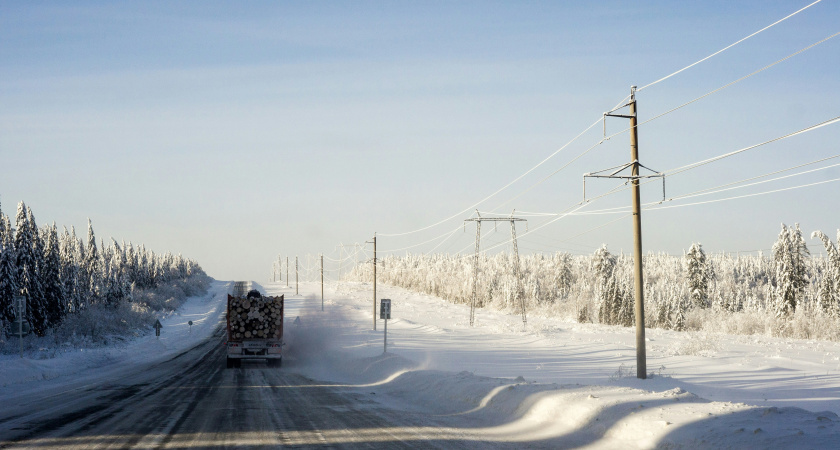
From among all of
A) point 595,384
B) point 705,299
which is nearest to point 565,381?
point 595,384

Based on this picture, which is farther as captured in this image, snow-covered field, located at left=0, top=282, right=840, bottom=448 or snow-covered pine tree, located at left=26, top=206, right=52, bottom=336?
snow-covered pine tree, located at left=26, top=206, right=52, bottom=336

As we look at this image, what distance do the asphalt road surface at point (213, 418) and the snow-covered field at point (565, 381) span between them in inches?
42.4

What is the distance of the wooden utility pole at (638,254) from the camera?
20.1 m

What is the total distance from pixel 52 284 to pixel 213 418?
62.8 m

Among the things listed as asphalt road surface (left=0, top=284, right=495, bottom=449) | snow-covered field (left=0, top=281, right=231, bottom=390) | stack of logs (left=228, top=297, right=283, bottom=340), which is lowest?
snow-covered field (left=0, top=281, right=231, bottom=390)

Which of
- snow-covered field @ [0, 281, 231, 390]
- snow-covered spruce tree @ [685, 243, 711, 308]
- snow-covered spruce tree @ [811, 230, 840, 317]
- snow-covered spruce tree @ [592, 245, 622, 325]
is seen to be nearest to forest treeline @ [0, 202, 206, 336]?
snow-covered field @ [0, 281, 231, 390]

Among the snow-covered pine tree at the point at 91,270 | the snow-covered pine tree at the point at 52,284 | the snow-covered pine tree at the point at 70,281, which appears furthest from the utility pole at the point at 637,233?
the snow-covered pine tree at the point at 91,270

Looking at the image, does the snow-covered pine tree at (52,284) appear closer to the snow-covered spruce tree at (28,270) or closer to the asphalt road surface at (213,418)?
the snow-covered spruce tree at (28,270)

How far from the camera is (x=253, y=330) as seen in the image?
105 ft

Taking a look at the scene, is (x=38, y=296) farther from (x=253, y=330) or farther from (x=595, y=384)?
(x=595, y=384)

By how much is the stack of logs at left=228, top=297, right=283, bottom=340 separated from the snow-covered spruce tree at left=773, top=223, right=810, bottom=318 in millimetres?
72774

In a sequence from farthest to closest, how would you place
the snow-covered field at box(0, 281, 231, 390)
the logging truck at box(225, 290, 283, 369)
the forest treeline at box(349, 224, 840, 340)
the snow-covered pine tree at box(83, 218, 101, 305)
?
the snow-covered pine tree at box(83, 218, 101, 305) → the forest treeline at box(349, 224, 840, 340) → the logging truck at box(225, 290, 283, 369) → the snow-covered field at box(0, 281, 231, 390)

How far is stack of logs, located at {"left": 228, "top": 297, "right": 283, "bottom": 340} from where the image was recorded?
31.6 meters

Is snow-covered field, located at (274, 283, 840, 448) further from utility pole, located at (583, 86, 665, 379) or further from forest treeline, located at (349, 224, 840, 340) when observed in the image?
forest treeline, located at (349, 224, 840, 340)
